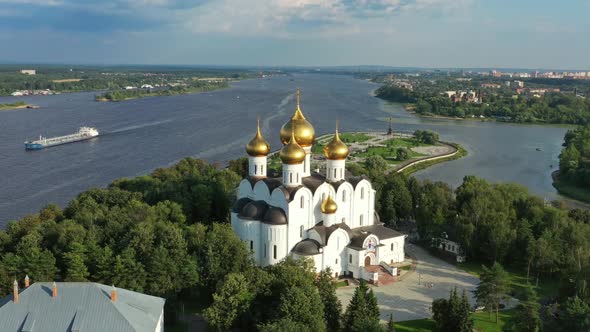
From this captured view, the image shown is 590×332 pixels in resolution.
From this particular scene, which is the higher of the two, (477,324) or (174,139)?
(174,139)

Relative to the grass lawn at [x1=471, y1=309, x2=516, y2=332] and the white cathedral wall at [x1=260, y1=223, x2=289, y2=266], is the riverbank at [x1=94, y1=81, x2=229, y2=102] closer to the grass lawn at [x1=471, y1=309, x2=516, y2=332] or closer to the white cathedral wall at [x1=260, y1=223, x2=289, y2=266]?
the white cathedral wall at [x1=260, y1=223, x2=289, y2=266]

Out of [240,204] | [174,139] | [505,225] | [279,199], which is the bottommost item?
[174,139]

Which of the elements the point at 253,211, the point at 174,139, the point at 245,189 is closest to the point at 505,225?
the point at 253,211

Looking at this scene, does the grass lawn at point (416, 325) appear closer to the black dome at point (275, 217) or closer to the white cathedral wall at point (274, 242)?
the white cathedral wall at point (274, 242)

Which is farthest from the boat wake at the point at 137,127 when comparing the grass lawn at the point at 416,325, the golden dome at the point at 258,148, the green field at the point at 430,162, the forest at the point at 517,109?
the grass lawn at the point at 416,325

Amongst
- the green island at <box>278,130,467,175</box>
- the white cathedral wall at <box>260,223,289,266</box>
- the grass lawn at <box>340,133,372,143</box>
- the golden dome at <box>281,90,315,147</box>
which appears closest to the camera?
the white cathedral wall at <box>260,223,289,266</box>

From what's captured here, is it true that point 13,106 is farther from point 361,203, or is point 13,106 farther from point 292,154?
point 361,203

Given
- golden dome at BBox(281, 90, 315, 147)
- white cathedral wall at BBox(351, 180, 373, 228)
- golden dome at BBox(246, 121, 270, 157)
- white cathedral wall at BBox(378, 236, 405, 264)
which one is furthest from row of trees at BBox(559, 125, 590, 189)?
golden dome at BBox(246, 121, 270, 157)
